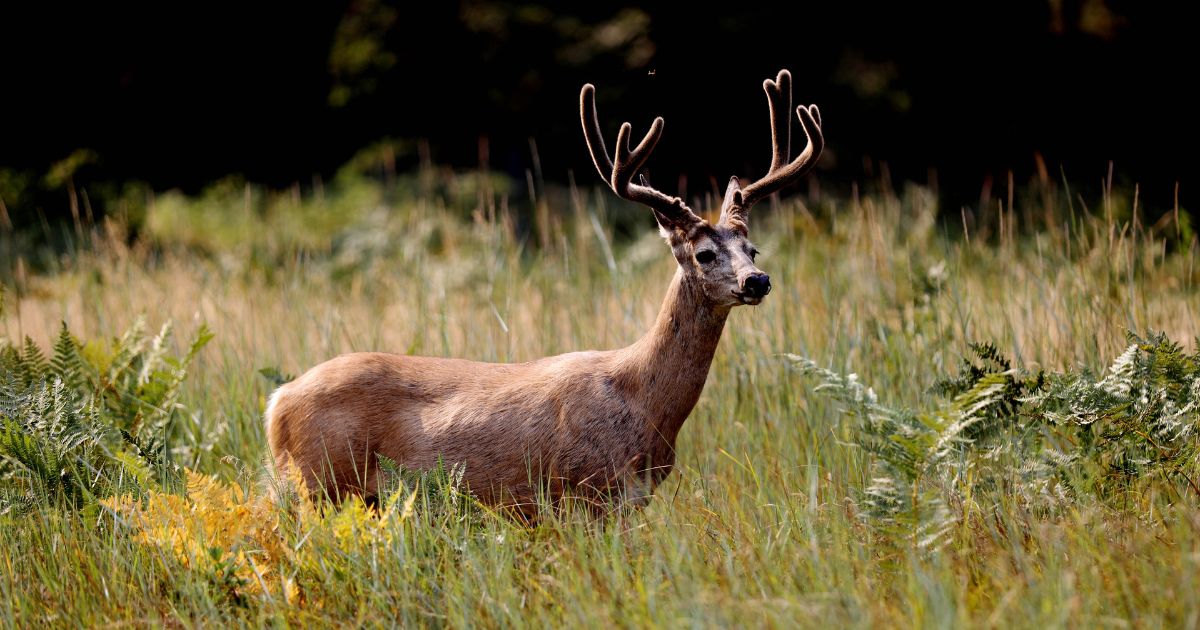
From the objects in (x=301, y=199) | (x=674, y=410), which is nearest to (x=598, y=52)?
(x=301, y=199)

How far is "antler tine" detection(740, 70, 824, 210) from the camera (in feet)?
14.1

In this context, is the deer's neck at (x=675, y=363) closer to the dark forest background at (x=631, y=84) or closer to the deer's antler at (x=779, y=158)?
the deer's antler at (x=779, y=158)

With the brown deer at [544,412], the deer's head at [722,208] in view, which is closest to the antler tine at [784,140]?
the deer's head at [722,208]

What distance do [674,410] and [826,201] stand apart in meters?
6.82

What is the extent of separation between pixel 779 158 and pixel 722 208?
0.39 metres

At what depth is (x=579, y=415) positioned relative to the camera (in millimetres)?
3980

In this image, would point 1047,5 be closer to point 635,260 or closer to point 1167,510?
point 635,260

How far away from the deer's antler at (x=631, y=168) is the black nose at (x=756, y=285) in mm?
352

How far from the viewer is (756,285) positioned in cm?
375

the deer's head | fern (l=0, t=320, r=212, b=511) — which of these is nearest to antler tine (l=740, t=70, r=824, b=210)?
the deer's head

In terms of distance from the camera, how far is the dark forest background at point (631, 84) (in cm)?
1061

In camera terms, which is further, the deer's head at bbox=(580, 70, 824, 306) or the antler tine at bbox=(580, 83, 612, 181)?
the antler tine at bbox=(580, 83, 612, 181)

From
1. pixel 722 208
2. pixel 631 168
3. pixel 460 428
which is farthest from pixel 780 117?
pixel 460 428

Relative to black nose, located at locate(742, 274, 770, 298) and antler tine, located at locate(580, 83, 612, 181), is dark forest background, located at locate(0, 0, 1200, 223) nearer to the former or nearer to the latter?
antler tine, located at locate(580, 83, 612, 181)
